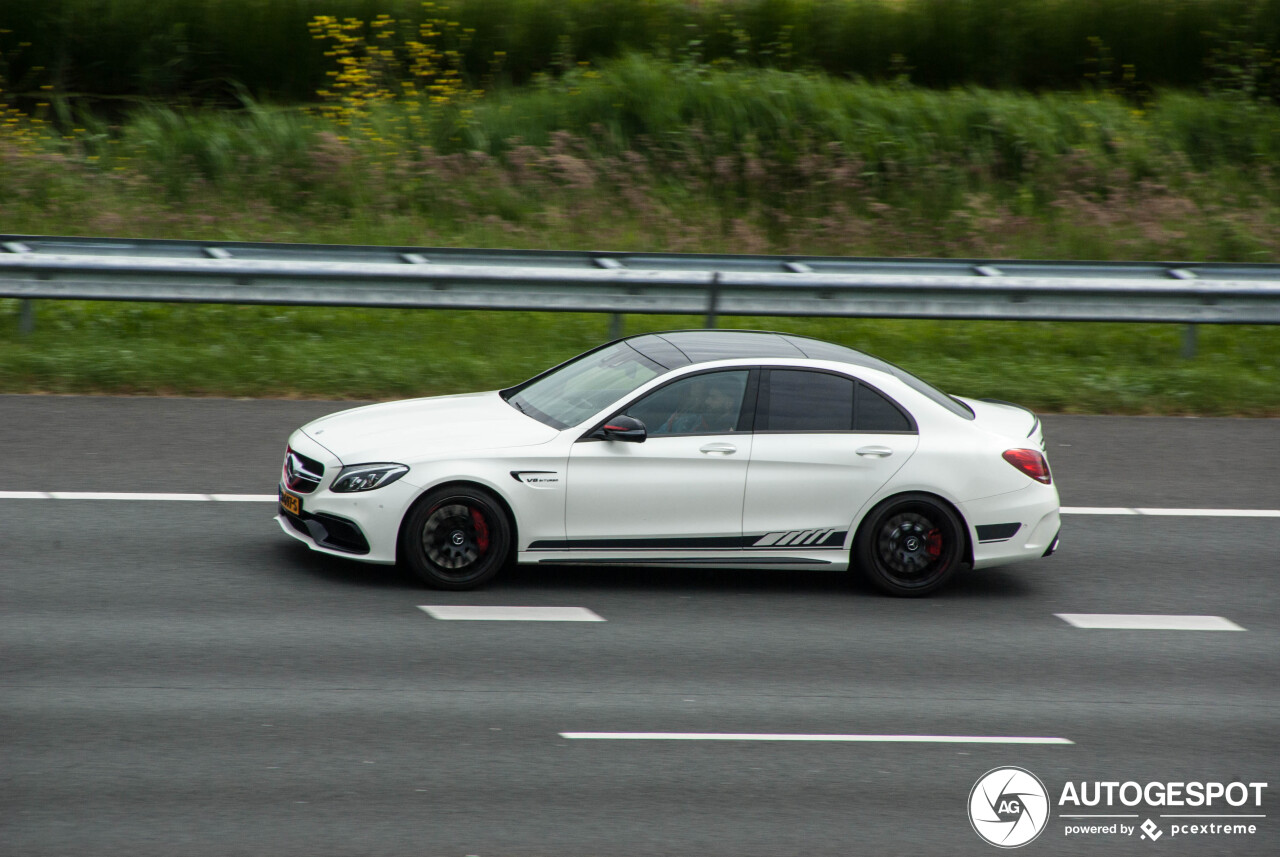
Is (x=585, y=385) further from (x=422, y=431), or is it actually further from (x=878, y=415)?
(x=878, y=415)

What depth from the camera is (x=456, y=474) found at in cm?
770

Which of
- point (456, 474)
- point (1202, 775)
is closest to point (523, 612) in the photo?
point (456, 474)

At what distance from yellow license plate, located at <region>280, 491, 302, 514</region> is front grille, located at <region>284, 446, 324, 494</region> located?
45mm

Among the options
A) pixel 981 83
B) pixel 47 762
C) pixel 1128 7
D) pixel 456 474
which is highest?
pixel 1128 7

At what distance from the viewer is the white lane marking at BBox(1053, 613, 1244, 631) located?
793cm

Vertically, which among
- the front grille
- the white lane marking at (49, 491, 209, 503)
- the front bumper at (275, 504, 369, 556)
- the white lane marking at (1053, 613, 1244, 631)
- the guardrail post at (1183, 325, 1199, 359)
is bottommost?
the white lane marking at (1053, 613, 1244, 631)

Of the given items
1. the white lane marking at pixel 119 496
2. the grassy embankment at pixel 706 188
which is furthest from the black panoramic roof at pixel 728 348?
the grassy embankment at pixel 706 188

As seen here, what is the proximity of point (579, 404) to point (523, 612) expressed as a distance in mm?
1347

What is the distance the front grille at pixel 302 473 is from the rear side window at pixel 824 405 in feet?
8.18

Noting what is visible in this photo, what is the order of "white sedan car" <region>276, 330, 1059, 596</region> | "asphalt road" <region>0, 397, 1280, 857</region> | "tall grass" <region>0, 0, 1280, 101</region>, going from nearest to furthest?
"asphalt road" <region>0, 397, 1280, 857</region> → "white sedan car" <region>276, 330, 1059, 596</region> → "tall grass" <region>0, 0, 1280, 101</region>

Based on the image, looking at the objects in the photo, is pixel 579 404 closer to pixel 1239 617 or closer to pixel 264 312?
pixel 1239 617

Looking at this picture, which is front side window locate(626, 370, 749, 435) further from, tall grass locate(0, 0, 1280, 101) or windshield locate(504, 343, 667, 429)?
tall grass locate(0, 0, 1280, 101)

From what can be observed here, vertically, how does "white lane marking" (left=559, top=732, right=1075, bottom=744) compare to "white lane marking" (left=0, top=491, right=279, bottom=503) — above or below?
below

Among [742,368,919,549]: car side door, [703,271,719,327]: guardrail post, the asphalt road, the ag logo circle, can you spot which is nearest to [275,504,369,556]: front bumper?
the asphalt road
